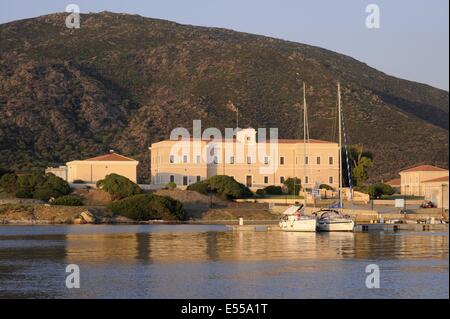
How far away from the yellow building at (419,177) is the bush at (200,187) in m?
17.8

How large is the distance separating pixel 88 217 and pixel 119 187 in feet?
19.1

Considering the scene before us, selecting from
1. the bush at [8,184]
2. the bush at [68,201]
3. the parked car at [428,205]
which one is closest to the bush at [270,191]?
the parked car at [428,205]

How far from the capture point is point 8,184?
243 ft

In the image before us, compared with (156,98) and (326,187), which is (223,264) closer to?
(326,187)

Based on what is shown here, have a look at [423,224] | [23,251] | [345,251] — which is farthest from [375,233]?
[23,251]

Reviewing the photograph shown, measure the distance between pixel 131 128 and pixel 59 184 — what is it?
165ft

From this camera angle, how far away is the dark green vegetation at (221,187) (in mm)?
75938

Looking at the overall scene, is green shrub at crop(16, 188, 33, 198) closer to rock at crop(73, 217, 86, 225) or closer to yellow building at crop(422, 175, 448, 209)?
rock at crop(73, 217, 86, 225)

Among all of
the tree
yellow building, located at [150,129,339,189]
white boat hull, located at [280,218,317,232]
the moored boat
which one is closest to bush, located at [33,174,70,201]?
yellow building, located at [150,129,339,189]

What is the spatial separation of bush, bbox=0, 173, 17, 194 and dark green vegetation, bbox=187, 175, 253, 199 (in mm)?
12188

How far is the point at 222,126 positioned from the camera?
117062 millimetres

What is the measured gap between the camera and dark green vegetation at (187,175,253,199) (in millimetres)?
75938

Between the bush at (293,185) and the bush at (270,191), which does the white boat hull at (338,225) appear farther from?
the bush at (270,191)

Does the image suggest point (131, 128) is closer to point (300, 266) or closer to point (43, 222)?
point (43, 222)
